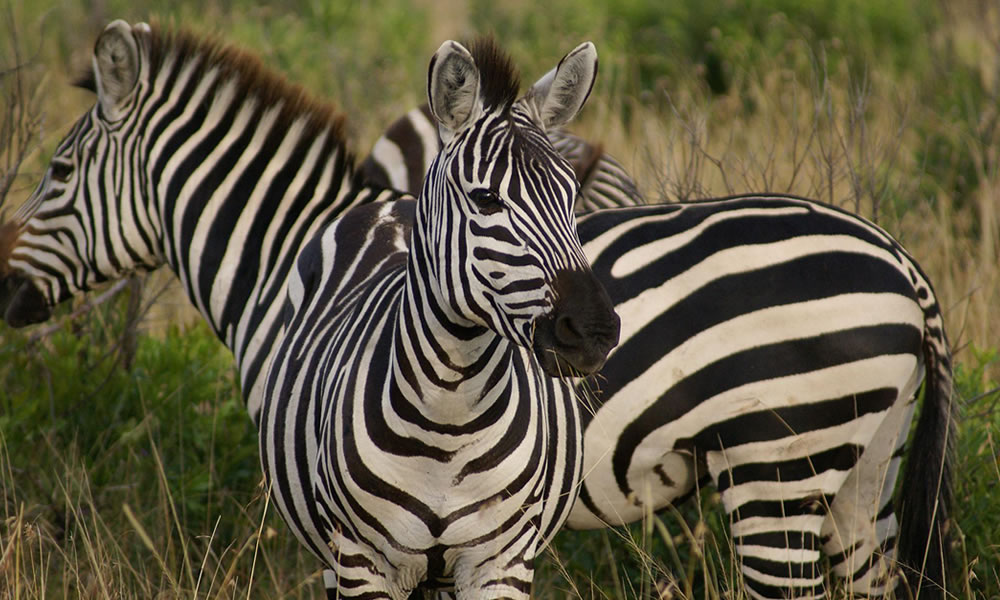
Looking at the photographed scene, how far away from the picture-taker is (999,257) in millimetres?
5836

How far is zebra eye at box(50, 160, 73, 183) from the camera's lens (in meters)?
3.94

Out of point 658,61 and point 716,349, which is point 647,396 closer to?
point 716,349

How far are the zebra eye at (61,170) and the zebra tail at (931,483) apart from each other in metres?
3.12

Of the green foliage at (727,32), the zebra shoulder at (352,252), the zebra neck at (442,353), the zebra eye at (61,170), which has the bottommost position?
the zebra neck at (442,353)

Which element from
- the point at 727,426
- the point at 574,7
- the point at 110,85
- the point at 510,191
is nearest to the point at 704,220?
the point at 727,426

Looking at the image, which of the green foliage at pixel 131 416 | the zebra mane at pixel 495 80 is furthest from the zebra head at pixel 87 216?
the zebra mane at pixel 495 80

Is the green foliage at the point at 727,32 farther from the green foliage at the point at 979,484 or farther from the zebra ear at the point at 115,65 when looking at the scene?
the zebra ear at the point at 115,65

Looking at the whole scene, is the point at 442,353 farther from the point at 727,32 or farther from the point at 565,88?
the point at 727,32

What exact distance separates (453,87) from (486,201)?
0.31 metres

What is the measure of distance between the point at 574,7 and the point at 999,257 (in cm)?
709

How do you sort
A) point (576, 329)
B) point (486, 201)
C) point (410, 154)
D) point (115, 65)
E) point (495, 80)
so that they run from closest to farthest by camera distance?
1. point (576, 329)
2. point (486, 201)
3. point (495, 80)
4. point (115, 65)
5. point (410, 154)

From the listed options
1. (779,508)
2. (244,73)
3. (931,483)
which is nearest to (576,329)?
(779,508)

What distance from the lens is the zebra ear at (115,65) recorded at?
12.2 feet

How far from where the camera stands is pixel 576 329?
7.33 feet
